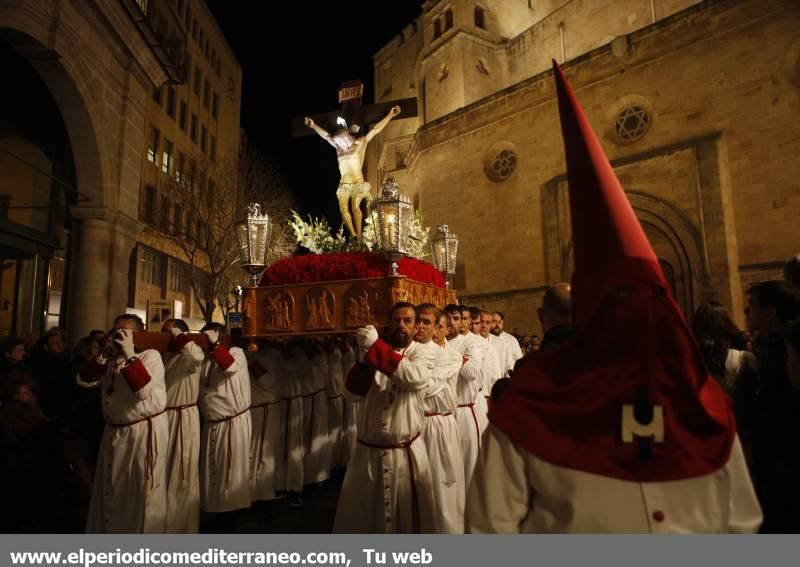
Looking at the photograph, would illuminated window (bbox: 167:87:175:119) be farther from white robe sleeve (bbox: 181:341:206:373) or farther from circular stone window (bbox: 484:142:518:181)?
white robe sleeve (bbox: 181:341:206:373)

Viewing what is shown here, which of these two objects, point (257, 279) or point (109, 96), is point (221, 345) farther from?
point (109, 96)

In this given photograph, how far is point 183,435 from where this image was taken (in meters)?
5.38

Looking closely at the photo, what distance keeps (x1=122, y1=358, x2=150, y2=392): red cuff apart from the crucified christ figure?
9.76 feet

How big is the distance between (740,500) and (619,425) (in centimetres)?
50

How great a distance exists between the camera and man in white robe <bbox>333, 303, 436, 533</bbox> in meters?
3.94

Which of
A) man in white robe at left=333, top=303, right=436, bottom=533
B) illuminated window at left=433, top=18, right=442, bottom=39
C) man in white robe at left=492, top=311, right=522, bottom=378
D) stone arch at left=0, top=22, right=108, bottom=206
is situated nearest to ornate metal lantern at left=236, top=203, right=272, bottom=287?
man in white robe at left=333, top=303, right=436, bottom=533

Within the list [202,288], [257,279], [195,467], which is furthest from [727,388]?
[202,288]

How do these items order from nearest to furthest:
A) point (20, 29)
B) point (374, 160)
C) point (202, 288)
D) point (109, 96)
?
point (20, 29)
point (109, 96)
point (202, 288)
point (374, 160)

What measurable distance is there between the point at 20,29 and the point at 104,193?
3.14 meters

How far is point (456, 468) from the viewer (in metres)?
5.10

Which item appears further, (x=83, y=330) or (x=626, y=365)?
(x=83, y=330)

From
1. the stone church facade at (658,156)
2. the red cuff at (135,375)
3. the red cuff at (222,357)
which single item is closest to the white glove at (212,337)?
the red cuff at (222,357)

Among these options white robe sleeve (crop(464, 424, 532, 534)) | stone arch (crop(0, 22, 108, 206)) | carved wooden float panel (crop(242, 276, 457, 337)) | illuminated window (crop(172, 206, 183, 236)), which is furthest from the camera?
illuminated window (crop(172, 206, 183, 236))

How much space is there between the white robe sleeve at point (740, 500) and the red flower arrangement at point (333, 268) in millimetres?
3549
